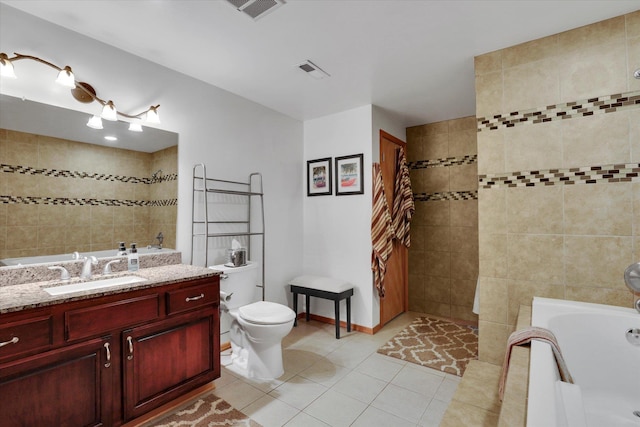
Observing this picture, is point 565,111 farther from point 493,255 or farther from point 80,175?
point 80,175

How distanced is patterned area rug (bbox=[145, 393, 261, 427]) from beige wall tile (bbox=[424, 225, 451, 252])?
110 inches

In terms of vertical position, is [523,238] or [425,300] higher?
[523,238]

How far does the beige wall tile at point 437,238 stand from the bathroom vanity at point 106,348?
2.69m

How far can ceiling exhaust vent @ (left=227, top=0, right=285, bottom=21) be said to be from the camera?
1.68m

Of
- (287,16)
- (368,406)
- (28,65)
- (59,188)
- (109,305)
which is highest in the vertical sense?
(287,16)

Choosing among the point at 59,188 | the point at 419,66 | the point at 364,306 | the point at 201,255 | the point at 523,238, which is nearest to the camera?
the point at 59,188

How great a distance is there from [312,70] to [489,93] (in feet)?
4.41

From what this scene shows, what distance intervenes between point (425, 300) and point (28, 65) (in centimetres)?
414

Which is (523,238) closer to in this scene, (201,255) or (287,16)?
(287,16)

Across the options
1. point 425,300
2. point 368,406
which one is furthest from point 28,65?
point 425,300

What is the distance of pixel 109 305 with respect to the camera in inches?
62.6

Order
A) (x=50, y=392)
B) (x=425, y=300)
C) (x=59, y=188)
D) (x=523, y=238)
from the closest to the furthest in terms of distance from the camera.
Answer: (x=50, y=392)
(x=59, y=188)
(x=523, y=238)
(x=425, y=300)

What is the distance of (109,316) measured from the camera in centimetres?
159

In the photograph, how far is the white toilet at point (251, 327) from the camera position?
86.2 inches
